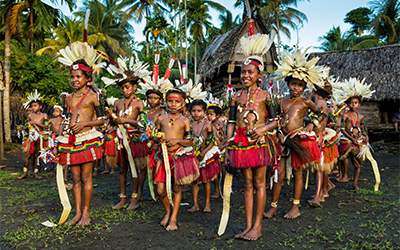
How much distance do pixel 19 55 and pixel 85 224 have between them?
597 inches

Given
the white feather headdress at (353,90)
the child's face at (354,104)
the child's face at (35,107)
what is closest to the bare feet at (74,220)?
the child's face at (35,107)

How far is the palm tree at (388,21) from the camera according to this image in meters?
24.3

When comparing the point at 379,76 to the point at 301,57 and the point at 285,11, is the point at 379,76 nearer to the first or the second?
the point at 301,57

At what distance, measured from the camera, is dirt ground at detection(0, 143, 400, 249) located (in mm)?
3264

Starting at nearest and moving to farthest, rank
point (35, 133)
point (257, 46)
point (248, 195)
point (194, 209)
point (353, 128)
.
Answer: point (248, 195), point (257, 46), point (194, 209), point (353, 128), point (35, 133)

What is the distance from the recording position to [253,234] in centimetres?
332

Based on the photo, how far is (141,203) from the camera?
5.03 meters

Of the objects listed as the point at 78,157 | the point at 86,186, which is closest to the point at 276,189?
the point at 86,186

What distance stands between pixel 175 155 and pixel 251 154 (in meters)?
1.08

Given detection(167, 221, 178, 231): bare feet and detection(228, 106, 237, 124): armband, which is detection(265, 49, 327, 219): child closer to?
detection(228, 106, 237, 124): armband

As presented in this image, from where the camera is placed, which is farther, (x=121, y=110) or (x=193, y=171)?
(x=121, y=110)

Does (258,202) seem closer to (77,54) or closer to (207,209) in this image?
(207,209)

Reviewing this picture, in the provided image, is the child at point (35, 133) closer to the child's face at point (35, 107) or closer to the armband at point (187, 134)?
the child's face at point (35, 107)

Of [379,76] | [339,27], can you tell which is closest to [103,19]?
[379,76]
